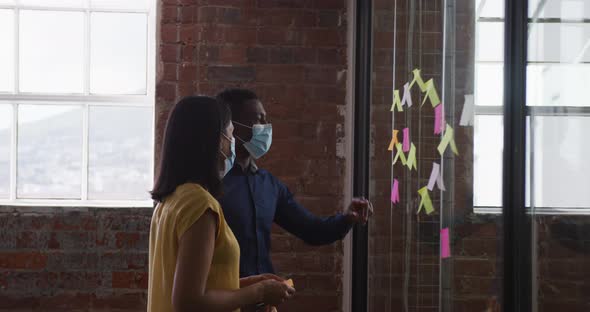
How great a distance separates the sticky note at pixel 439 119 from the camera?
5.62 feet

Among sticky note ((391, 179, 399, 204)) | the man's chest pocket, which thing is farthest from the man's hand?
the man's chest pocket

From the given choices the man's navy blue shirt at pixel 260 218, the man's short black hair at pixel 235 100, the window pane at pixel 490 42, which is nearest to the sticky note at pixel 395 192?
the man's navy blue shirt at pixel 260 218

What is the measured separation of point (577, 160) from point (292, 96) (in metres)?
2.52

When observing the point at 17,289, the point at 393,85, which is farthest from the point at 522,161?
the point at 17,289

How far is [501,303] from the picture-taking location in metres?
1.34

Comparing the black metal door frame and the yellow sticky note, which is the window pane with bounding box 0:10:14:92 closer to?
the black metal door frame

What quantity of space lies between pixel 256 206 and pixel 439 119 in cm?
84

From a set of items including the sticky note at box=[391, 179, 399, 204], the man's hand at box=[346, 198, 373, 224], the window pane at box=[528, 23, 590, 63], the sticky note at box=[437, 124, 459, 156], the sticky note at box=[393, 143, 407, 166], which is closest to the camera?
the window pane at box=[528, 23, 590, 63]

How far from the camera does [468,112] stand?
1457 mm

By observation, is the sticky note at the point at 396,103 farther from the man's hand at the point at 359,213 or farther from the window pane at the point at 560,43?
the window pane at the point at 560,43

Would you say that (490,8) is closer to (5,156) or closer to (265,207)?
(265,207)

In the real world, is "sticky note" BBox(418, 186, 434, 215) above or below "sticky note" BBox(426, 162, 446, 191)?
below

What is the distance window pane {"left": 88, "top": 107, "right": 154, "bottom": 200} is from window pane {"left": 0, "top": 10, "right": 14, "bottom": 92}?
0.48m

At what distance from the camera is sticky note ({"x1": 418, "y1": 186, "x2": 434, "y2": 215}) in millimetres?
1847
